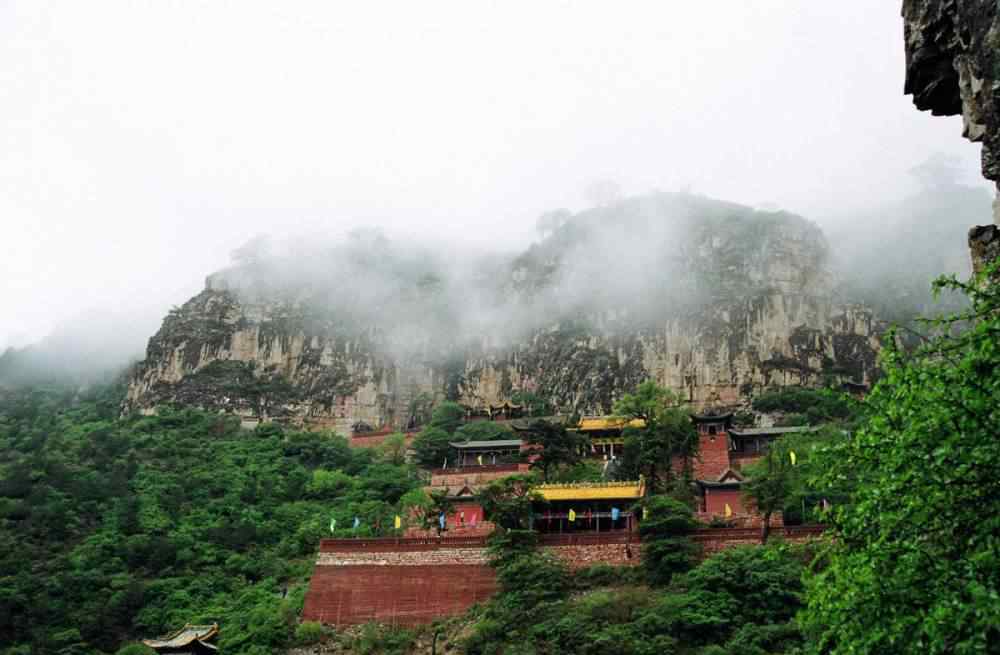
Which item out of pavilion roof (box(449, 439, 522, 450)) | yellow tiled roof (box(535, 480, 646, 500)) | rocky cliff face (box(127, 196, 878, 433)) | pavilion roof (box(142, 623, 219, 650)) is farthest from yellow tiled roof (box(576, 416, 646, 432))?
pavilion roof (box(142, 623, 219, 650))

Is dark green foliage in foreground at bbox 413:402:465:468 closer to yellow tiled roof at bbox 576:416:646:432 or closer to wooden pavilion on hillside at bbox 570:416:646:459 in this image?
yellow tiled roof at bbox 576:416:646:432

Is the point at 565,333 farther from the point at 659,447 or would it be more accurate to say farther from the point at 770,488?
the point at 770,488

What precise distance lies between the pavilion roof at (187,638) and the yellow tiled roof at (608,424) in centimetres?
2715

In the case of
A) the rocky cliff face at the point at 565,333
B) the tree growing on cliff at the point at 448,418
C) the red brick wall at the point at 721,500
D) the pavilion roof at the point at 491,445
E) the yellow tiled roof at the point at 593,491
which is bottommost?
the red brick wall at the point at 721,500

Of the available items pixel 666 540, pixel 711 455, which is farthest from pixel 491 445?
pixel 666 540

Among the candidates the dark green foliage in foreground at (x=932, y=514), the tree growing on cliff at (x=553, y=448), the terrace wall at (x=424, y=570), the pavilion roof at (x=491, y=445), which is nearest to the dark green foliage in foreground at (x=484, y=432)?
the pavilion roof at (x=491, y=445)

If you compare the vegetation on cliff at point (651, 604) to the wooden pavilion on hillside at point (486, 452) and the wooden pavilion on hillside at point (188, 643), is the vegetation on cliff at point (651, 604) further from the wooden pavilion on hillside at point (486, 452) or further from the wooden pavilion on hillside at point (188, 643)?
the wooden pavilion on hillside at point (486, 452)

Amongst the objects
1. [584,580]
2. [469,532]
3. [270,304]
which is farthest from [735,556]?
[270,304]

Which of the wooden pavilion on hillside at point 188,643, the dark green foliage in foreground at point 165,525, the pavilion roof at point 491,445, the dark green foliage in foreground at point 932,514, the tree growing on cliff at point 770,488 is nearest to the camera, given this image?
the dark green foliage in foreground at point 932,514

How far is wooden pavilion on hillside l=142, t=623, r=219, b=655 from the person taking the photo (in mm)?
32531

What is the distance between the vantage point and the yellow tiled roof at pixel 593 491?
40.4 m

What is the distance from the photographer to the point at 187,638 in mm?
33188

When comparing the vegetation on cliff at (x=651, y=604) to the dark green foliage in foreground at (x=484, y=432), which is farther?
the dark green foliage in foreground at (x=484, y=432)

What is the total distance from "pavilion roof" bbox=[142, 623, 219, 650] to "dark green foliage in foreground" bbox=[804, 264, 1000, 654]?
87.1 ft
